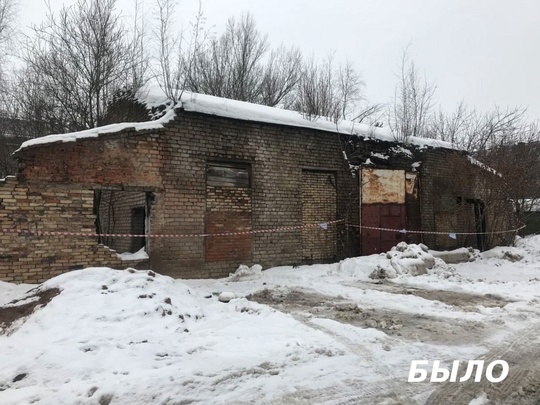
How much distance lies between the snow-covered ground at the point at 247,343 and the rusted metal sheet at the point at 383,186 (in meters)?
4.99

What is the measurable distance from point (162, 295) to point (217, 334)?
46.6 inches

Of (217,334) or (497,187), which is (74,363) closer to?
(217,334)

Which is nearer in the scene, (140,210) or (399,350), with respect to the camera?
(399,350)

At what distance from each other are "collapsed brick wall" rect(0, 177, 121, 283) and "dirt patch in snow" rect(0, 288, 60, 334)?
198 centimetres

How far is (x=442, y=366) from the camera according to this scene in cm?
399

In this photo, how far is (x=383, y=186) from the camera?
12570 mm

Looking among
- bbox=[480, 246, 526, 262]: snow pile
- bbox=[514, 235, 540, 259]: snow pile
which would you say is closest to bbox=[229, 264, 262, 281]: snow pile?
bbox=[480, 246, 526, 262]: snow pile

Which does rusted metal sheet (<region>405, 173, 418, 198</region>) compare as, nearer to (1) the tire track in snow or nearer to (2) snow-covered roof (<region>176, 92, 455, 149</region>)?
(2) snow-covered roof (<region>176, 92, 455, 149</region>)

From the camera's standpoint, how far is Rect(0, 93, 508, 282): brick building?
7664 mm

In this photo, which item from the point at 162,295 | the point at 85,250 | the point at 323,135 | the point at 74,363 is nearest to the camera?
the point at 74,363

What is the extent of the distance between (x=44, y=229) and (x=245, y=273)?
4.40 metres

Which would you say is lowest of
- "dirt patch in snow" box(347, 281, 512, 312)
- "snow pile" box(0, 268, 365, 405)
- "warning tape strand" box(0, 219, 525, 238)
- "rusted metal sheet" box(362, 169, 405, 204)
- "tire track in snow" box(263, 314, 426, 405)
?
"dirt patch in snow" box(347, 281, 512, 312)

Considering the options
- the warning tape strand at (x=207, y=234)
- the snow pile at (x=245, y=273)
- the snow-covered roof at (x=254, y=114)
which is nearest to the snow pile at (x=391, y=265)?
the warning tape strand at (x=207, y=234)

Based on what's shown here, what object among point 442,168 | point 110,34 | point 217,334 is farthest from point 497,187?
point 110,34
